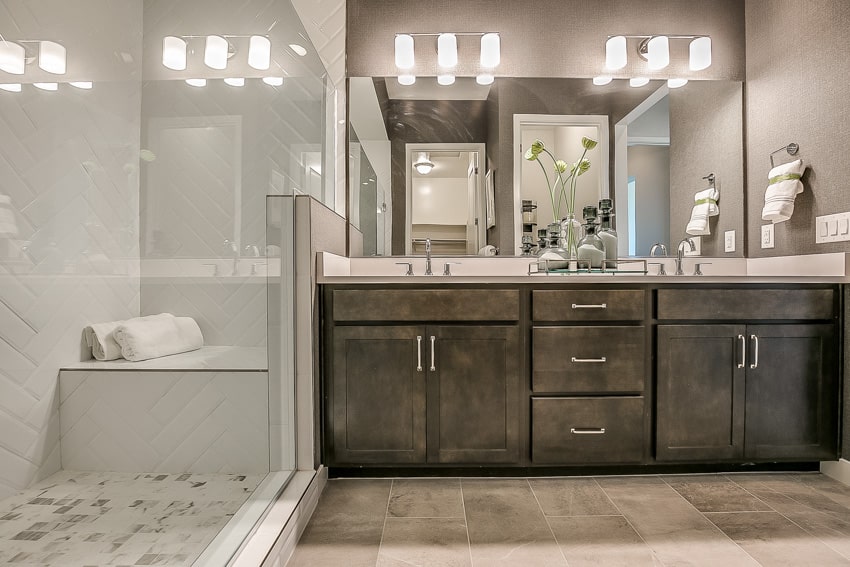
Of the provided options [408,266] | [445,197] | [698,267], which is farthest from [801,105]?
[408,266]

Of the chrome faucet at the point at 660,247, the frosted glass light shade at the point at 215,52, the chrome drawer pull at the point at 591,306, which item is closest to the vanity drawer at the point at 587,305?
the chrome drawer pull at the point at 591,306

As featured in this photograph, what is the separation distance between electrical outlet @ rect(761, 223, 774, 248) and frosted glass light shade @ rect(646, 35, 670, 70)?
99 centimetres

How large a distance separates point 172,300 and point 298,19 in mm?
1231

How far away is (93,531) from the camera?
1.02 meters

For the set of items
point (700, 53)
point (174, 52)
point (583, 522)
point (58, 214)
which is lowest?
point (583, 522)

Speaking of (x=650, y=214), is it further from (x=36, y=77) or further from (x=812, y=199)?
(x=36, y=77)

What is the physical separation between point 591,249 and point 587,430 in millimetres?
792

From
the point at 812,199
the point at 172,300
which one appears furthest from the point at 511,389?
the point at 812,199

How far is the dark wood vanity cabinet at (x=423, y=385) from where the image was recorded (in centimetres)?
184

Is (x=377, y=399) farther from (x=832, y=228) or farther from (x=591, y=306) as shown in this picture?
(x=832, y=228)

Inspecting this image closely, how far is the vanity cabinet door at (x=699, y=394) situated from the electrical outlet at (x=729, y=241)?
0.82 metres

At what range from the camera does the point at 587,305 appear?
1.86 metres

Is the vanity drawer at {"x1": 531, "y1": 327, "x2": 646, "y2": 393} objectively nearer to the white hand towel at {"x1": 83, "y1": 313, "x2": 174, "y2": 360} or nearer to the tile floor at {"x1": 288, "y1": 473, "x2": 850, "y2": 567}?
the tile floor at {"x1": 288, "y1": 473, "x2": 850, "y2": 567}

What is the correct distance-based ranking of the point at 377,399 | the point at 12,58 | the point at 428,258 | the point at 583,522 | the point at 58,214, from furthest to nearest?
the point at 428,258 → the point at 377,399 → the point at 583,522 → the point at 58,214 → the point at 12,58
